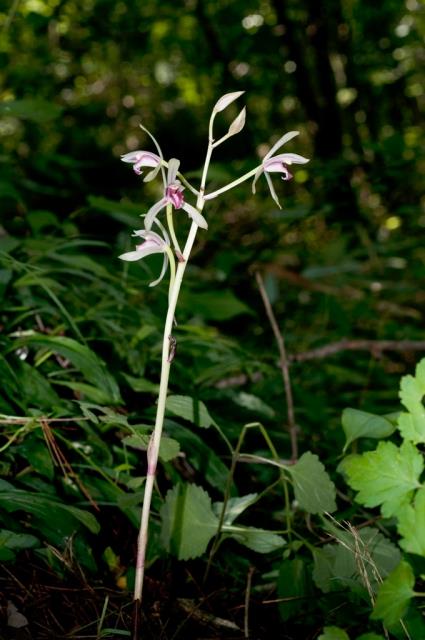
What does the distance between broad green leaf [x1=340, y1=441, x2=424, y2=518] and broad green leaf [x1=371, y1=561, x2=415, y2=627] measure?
4.0 inches

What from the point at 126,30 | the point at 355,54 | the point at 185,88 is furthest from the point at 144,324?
the point at 185,88

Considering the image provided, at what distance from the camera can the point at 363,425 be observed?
1121 millimetres

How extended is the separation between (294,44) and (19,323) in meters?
3.92

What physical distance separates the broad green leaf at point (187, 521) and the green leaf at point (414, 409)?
1.23ft

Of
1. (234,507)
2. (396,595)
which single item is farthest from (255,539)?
(396,595)

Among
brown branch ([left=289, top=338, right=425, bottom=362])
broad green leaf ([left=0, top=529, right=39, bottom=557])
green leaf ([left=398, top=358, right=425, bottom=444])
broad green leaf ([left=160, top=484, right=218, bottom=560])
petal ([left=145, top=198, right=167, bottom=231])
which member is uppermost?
petal ([left=145, top=198, right=167, bottom=231])

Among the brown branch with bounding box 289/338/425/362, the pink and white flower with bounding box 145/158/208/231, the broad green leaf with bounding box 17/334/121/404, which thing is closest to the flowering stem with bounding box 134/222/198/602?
the pink and white flower with bounding box 145/158/208/231

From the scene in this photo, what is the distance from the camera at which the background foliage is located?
1066 mm

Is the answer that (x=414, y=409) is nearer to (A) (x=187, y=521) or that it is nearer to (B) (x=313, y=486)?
(B) (x=313, y=486)

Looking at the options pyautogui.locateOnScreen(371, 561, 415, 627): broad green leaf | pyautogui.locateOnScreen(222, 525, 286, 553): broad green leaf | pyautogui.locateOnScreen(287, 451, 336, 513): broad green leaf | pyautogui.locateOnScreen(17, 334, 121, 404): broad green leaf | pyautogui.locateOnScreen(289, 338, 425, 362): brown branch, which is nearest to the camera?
pyautogui.locateOnScreen(371, 561, 415, 627): broad green leaf

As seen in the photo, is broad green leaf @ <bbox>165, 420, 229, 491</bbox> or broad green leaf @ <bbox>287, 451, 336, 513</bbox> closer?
broad green leaf @ <bbox>287, 451, 336, 513</bbox>

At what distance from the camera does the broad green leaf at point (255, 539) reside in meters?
1.08

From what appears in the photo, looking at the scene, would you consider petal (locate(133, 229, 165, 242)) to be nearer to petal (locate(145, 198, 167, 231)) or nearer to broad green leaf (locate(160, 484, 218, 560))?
petal (locate(145, 198, 167, 231))

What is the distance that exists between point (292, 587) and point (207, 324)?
250 centimetres
